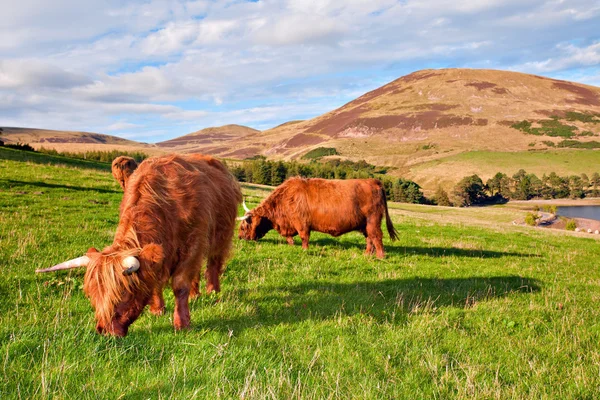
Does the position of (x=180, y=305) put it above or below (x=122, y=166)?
below

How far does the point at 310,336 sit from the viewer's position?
484cm

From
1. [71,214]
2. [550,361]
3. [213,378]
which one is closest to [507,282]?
[550,361]

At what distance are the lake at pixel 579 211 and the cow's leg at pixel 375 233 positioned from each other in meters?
102

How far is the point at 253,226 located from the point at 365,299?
281 inches

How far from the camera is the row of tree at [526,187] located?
117938 mm

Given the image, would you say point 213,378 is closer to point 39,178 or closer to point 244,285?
point 244,285

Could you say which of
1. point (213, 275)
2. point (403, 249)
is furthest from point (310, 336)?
point (403, 249)

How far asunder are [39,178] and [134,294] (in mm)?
20365

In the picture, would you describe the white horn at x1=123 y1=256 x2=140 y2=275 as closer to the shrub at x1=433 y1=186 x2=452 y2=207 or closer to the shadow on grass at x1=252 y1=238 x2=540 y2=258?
the shadow on grass at x1=252 y1=238 x2=540 y2=258

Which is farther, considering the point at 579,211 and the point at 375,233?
the point at 579,211

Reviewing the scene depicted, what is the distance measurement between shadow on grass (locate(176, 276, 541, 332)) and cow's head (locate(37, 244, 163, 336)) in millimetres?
1106

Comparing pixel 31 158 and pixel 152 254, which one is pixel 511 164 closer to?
pixel 31 158

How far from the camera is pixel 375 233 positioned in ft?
38.3

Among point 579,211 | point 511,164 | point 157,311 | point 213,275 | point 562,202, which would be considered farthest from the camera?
point 511,164
